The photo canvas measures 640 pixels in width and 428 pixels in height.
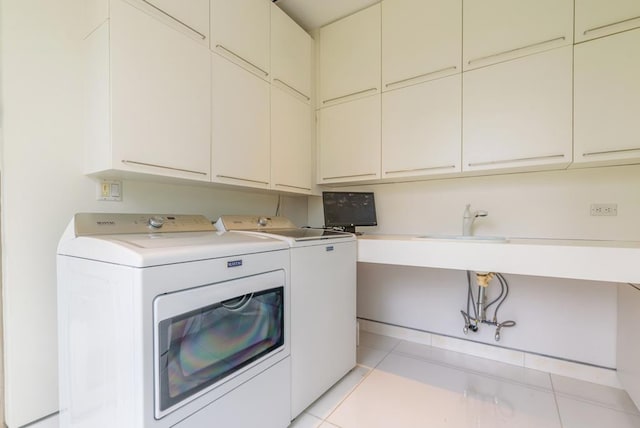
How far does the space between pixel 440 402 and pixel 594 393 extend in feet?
3.11

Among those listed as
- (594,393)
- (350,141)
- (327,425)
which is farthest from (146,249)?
(594,393)

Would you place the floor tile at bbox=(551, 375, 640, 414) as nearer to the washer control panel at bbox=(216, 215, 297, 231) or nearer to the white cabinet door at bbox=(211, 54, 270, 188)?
the washer control panel at bbox=(216, 215, 297, 231)

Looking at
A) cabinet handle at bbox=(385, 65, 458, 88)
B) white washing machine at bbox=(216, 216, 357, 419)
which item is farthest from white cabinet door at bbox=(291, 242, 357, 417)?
cabinet handle at bbox=(385, 65, 458, 88)

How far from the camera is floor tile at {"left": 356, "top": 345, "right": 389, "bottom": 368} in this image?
204cm

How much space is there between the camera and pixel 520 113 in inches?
67.7

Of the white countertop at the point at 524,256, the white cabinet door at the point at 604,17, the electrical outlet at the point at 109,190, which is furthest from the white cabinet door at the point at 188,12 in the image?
the white cabinet door at the point at 604,17

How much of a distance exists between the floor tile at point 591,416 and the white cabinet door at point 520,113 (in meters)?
1.35

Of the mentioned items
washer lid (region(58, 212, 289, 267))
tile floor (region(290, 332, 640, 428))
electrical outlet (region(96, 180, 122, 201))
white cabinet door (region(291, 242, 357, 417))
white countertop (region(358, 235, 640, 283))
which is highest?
electrical outlet (region(96, 180, 122, 201))

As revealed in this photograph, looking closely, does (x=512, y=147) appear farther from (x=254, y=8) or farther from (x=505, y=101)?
(x=254, y=8)

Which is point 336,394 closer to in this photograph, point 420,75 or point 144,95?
point 144,95

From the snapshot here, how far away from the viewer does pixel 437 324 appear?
231cm

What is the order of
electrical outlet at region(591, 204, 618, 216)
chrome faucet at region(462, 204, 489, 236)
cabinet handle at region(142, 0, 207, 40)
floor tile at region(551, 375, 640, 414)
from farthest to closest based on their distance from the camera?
chrome faucet at region(462, 204, 489, 236), electrical outlet at region(591, 204, 618, 216), floor tile at region(551, 375, 640, 414), cabinet handle at region(142, 0, 207, 40)

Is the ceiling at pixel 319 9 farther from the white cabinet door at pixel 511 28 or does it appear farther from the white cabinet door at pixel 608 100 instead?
the white cabinet door at pixel 608 100

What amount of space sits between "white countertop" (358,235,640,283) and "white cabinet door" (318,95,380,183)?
649mm
